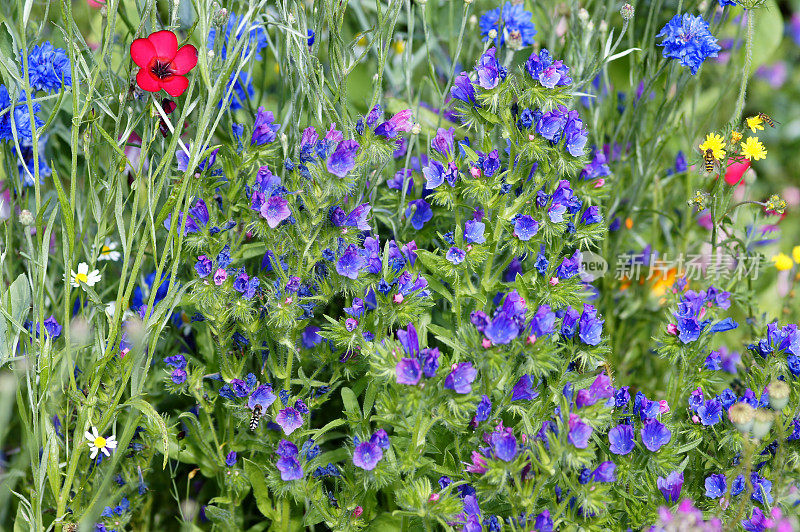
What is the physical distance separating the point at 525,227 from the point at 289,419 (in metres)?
0.61

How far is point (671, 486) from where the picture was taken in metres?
1.40

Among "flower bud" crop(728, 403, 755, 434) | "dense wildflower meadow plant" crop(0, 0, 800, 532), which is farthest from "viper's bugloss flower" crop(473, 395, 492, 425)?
"flower bud" crop(728, 403, 755, 434)

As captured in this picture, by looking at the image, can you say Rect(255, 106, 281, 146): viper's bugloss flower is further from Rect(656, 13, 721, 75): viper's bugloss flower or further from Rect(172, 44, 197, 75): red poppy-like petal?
Rect(656, 13, 721, 75): viper's bugloss flower

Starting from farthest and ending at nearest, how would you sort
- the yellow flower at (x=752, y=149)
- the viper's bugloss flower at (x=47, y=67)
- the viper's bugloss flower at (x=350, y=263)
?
the yellow flower at (x=752, y=149) < the viper's bugloss flower at (x=47, y=67) < the viper's bugloss flower at (x=350, y=263)

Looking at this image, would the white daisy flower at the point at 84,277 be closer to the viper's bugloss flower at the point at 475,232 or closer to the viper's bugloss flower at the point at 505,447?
the viper's bugloss flower at the point at 475,232

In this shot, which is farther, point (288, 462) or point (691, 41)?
point (691, 41)

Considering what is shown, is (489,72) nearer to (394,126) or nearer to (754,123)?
(394,126)

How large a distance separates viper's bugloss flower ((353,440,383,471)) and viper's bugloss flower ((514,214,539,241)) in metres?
0.50

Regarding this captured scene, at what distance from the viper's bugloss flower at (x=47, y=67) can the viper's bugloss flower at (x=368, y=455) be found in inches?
40.4

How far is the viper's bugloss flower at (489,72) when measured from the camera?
144cm

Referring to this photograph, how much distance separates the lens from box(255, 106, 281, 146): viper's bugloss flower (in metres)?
1.58

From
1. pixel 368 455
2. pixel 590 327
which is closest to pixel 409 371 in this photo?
pixel 368 455

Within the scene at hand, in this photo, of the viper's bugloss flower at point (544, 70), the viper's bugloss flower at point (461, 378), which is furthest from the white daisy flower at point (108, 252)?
the viper's bugloss flower at point (544, 70)

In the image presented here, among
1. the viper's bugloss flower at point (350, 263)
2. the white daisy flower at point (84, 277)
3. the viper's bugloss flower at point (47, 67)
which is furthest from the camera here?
the viper's bugloss flower at point (47, 67)
